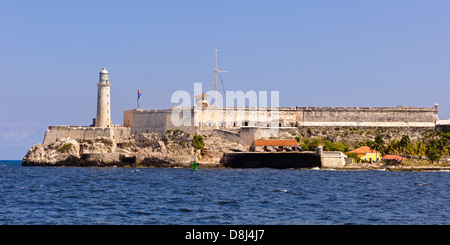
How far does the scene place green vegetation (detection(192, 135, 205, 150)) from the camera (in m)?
60.1

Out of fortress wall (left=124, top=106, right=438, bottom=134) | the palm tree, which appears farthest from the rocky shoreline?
the palm tree

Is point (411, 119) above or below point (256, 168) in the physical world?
above

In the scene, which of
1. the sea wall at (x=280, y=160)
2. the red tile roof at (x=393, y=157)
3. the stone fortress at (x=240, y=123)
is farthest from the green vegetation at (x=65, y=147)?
the red tile roof at (x=393, y=157)

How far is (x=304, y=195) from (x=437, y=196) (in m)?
6.41

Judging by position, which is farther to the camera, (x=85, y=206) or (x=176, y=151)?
(x=176, y=151)

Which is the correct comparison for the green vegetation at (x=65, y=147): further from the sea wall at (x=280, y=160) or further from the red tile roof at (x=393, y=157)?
the red tile roof at (x=393, y=157)

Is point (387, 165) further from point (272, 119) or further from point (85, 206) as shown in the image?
point (85, 206)

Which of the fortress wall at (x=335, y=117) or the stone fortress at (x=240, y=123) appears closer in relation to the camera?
the stone fortress at (x=240, y=123)

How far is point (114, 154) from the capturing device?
6016 centimetres

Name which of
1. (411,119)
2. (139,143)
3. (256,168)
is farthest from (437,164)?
(139,143)

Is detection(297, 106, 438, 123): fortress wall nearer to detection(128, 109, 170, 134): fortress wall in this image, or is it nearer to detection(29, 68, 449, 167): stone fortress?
detection(29, 68, 449, 167): stone fortress

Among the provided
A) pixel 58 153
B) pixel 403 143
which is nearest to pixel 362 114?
pixel 403 143

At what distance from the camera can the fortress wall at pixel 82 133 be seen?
62.2 meters
